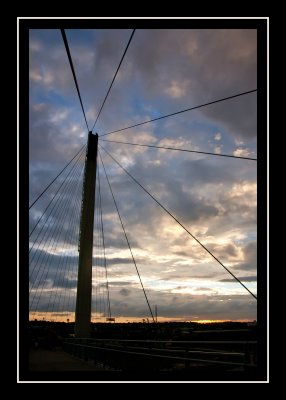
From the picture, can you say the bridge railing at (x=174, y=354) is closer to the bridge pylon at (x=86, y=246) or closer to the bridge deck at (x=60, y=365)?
the bridge deck at (x=60, y=365)

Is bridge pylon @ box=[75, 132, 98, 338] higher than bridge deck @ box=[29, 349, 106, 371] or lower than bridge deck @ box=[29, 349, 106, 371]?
higher

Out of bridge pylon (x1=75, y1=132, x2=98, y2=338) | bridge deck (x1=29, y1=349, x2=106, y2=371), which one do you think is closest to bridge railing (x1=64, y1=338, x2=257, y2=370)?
bridge deck (x1=29, y1=349, x2=106, y2=371)

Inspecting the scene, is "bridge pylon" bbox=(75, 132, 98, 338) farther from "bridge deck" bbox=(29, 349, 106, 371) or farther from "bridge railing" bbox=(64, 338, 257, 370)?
"bridge deck" bbox=(29, 349, 106, 371)

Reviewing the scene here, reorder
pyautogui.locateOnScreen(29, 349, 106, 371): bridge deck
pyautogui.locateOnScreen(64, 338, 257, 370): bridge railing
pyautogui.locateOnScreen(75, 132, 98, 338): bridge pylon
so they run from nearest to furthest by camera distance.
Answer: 1. pyautogui.locateOnScreen(64, 338, 257, 370): bridge railing
2. pyautogui.locateOnScreen(29, 349, 106, 371): bridge deck
3. pyautogui.locateOnScreen(75, 132, 98, 338): bridge pylon

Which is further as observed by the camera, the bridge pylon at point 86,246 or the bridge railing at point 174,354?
the bridge pylon at point 86,246

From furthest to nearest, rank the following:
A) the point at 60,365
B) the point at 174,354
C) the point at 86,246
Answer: the point at 86,246, the point at 60,365, the point at 174,354

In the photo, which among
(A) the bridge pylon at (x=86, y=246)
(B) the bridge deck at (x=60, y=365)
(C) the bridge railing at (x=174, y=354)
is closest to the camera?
(C) the bridge railing at (x=174, y=354)

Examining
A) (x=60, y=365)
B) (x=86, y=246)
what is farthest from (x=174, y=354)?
(x=86, y=246)

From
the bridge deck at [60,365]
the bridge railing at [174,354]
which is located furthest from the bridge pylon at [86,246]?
the bridge deck at [60,365]

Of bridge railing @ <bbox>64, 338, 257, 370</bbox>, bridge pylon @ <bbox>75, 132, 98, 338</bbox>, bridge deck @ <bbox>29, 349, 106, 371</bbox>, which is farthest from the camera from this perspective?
bridge pylon @ <bbox>75, 132, 98, 338</bbox>

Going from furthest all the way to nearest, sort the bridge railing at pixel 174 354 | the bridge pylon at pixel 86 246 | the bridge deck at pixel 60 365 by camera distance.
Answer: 1. the bridge pylon at pixel 86 246
2. the bridge deck at pixel 60 365
3. the bridge railing at pixel 174 354

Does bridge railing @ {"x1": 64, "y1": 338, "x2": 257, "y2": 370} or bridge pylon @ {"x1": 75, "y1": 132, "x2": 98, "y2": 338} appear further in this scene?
bridge pylon @ {"x1": 75, "y1": 132, "x2": 98, "y2": 338}

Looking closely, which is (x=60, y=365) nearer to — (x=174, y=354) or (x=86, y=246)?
(x=174, y=354)
